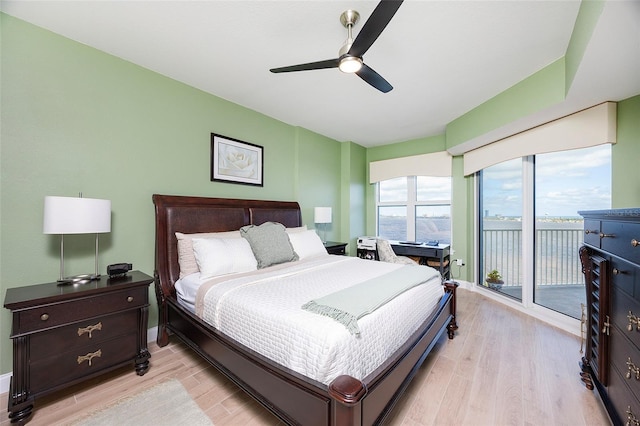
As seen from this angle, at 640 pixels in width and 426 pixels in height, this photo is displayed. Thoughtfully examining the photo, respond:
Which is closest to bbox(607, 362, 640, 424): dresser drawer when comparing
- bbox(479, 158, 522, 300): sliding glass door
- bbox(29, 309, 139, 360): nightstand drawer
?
bbox(479, 158, 522, 300): sliding glass door

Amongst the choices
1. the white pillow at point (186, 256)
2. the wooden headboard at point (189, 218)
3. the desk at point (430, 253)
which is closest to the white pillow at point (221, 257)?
the white pillow at point (186, 256)

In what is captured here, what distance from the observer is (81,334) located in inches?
64.8

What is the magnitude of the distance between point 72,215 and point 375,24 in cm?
227

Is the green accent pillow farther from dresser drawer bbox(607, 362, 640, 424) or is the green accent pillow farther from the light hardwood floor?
dresser drawer bbox(607, 362, 640, 424)

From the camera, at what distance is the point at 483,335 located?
8.16ft

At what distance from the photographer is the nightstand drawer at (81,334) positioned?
1.50m

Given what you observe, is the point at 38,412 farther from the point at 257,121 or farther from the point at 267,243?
the point at 257,121

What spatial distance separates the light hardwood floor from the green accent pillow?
1017 mm

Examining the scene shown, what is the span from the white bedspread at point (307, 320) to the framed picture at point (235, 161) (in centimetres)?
144

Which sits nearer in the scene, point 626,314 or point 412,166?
point 626,314

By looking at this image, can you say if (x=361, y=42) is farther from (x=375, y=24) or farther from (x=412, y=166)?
(x=412, y=166)

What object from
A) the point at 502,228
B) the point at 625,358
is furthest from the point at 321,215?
the point at 625,358

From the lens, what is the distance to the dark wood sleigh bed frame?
42.1 inches

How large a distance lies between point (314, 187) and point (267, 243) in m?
1.84
